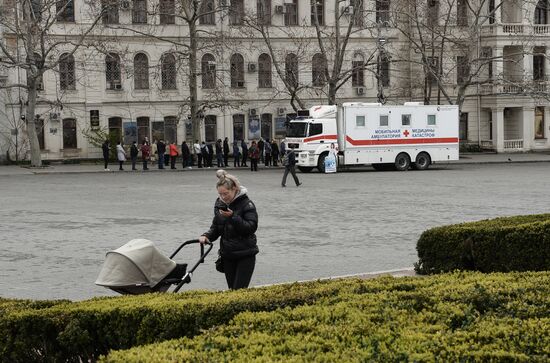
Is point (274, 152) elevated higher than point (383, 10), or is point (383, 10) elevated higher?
point (383, 10)

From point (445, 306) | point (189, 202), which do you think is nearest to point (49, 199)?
point (189, 202)

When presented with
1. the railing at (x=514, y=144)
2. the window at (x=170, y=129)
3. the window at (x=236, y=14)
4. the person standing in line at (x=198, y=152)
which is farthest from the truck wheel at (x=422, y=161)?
the railing at (x=514, y=144)

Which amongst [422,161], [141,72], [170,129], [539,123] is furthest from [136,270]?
[539,123]

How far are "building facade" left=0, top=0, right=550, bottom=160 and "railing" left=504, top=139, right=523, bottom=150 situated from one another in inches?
3.2

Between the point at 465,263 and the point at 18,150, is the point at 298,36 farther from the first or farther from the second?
the point at 465,263

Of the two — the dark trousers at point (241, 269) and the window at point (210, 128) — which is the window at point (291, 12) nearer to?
the window at point (210, 128)

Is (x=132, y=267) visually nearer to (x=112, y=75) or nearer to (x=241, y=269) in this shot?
(x=241, y=269)

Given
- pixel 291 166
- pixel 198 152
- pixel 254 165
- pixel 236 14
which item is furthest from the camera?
pixel 236 14

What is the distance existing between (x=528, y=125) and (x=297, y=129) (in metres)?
24.5

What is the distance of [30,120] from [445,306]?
4437 centimetres

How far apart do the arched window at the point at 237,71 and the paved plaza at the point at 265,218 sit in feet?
64.3

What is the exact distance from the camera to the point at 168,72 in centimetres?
5822

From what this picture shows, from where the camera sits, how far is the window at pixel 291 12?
198 ft

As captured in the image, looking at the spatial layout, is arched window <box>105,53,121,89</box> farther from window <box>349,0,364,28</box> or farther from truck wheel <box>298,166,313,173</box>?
truck wheel <box>298,166,313,173</box>
